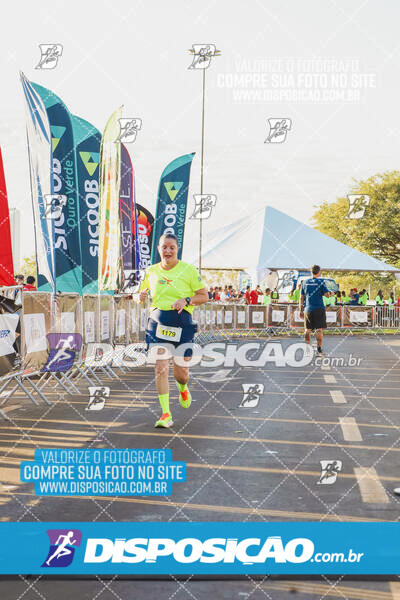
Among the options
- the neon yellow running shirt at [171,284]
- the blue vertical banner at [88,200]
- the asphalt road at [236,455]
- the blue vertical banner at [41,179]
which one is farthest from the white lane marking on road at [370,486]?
the blue vertical banner at [88,200]

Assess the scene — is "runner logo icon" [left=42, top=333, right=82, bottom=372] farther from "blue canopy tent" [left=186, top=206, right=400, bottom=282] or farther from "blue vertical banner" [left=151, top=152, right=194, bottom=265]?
"blue canopy tent" [left=186, top=206, right=400, bottom=282]

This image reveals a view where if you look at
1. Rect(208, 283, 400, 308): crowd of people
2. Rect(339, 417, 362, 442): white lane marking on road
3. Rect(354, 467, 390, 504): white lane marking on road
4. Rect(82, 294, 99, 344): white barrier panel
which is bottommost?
Rect(208, 283, 400, 308): crowd of people

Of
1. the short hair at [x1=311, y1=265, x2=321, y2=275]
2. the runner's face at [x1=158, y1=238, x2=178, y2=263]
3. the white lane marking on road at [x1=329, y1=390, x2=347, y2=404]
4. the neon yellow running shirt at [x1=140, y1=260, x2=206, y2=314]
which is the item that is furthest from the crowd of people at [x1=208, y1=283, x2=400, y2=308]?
the runner's face at [x1=158, y1=238, x2=178, y2=263]

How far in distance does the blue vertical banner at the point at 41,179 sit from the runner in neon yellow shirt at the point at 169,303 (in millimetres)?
5797

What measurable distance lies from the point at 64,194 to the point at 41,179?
4.33ft

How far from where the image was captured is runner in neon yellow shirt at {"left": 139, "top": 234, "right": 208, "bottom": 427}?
26.0 ft

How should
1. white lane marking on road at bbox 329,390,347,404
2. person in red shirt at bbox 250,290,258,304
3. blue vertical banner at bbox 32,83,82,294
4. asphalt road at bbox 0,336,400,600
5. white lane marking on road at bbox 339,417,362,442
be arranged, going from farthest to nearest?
person in red shirt at bbox 250,290,258,304
blue vertical banner at bbox 32,83,82,294
white lane marking on road at bbox 329,390,347,404
white lane marking on road at bbox 339,417,362,442
asphalt road at bbox 0,336,400,600

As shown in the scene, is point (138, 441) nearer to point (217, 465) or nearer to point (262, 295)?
point (217, 465)

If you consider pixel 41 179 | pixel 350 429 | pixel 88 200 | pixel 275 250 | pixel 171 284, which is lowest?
pixel 350 429

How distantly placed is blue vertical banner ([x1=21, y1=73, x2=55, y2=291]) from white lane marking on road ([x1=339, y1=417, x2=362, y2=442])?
6623 millimetres

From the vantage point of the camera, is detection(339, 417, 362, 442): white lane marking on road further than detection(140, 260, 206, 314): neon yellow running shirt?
No

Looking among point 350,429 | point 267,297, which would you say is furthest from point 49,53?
point 267,297

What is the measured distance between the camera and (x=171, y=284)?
7980 millimetres

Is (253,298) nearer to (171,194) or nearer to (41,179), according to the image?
(171,194)
